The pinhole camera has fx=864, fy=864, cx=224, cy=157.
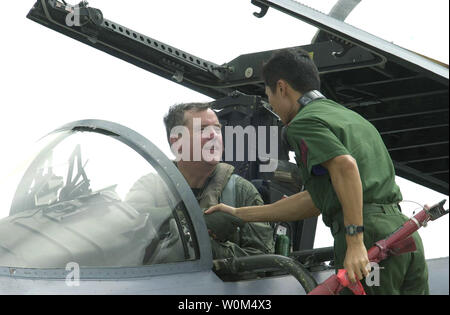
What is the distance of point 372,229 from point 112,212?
38.5 inches

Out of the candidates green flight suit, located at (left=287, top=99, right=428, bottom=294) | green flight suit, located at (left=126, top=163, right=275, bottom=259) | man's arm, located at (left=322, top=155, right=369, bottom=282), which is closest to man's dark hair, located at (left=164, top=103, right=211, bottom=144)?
green flight suit, located at (left=126, top=163, right=275, bottom=259)

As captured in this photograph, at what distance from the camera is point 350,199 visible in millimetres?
2982

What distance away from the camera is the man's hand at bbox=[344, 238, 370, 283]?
9.60 ft

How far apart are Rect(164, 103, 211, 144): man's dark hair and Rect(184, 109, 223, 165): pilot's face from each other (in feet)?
0.07

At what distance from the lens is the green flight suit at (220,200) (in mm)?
3375

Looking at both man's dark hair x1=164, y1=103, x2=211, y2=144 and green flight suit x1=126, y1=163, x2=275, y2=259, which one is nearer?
green flight suit x1=126, y1=163, x2=275, y2=259

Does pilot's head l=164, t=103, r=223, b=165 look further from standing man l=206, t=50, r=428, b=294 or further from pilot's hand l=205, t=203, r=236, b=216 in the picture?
standing man l=206, t=50, r=428, b=294

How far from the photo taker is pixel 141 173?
3.38m

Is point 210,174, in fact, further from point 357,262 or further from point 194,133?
point 357,262

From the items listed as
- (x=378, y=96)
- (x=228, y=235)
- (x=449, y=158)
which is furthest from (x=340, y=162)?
(x=449, y=158)

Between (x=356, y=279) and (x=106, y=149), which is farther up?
(x=106, y=149)

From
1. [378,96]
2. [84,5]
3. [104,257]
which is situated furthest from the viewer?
[378,96]

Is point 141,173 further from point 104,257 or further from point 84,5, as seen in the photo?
point 84,5

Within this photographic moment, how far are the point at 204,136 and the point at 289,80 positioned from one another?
29.1 inches
